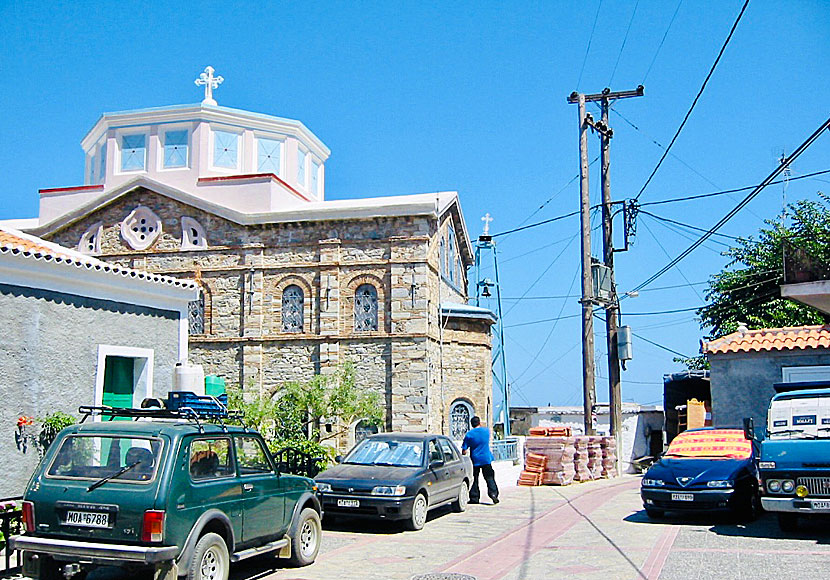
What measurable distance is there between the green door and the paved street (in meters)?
4.43

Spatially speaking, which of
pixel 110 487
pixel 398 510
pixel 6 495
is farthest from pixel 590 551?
pixel 6 495

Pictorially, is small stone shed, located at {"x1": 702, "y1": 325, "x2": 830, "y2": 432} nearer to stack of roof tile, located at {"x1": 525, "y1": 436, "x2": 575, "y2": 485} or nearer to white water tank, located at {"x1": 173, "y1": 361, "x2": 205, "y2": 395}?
stack of roof tile, located at {"x1": 525, "y1": 436, "x2": 575, "y2": 485}

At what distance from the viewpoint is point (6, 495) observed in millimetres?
12133

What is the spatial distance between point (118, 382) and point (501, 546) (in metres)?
7.40

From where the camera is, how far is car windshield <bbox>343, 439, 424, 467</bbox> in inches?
555

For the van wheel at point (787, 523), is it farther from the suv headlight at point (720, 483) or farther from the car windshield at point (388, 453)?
the car windshield at point (388, 453)

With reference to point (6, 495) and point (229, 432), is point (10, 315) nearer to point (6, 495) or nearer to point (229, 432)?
point (6, 495)

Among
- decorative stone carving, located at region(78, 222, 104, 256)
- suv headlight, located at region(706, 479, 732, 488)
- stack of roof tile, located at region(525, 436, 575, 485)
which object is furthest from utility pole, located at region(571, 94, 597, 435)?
decorative stone carving, located at region(78, 222, 104, 256)

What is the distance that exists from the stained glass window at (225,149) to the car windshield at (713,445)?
2222 cm

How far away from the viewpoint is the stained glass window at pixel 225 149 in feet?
106

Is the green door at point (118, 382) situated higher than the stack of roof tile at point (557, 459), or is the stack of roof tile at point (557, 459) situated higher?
the green door at point (118, 382)

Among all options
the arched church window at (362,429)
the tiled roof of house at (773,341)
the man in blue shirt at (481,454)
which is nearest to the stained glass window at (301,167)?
the arched church window at (362,429)

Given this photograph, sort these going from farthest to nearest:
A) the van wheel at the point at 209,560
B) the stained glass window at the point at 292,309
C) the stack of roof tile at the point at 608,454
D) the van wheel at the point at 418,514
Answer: the stained glass window at the point at 292,309 → the stack of roof tile at the point at 608,454 → the van wheel at the point at 418,514 → the van wheel at the point at 209,560

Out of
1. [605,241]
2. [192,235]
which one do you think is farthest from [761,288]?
[192,235]
